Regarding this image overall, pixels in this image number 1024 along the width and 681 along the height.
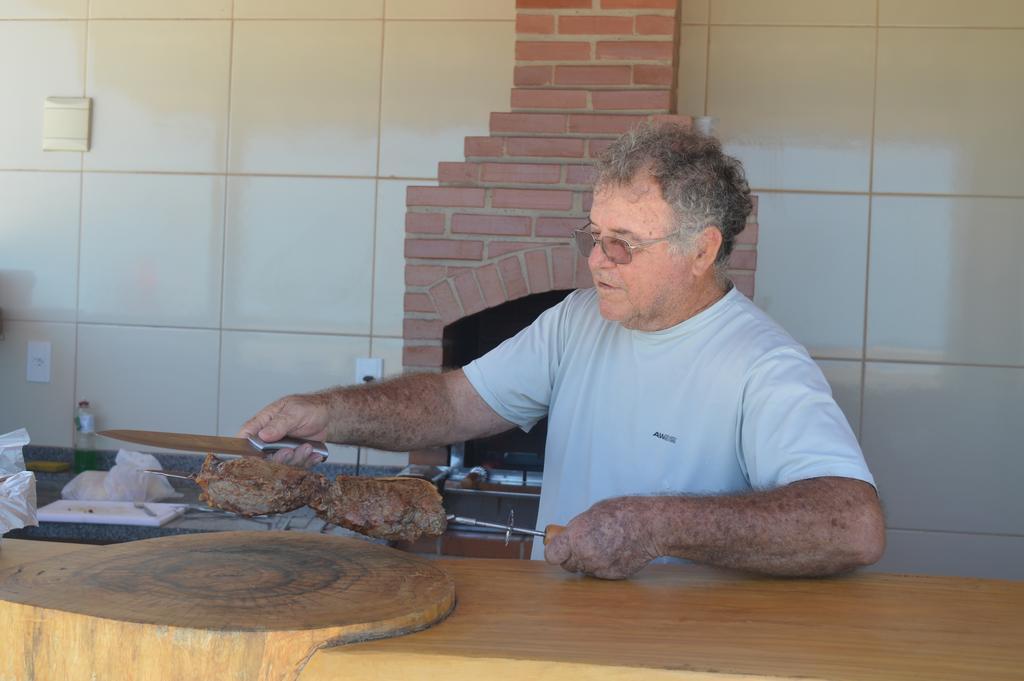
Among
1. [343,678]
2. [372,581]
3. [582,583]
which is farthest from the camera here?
[582,583]

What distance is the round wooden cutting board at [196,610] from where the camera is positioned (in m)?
1.40

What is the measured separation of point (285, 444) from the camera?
2285 mm

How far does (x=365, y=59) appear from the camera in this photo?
13.9 ft

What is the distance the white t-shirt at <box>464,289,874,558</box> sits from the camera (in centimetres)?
207

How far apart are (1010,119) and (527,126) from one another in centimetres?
183

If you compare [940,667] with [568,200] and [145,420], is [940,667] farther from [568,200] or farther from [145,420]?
[145,420]

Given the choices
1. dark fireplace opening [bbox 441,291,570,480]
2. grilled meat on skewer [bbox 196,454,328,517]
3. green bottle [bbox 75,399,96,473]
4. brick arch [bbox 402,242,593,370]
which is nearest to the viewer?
grilled meat on skewer [bbox 196,454,328,517]

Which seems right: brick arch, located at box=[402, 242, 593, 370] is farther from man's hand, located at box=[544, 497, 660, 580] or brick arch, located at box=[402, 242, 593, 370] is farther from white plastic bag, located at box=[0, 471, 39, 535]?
white plastic bag, located at box=[0, 471, 39, 535]

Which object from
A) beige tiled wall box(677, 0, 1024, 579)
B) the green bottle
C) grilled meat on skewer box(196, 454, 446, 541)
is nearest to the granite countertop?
the green bottle

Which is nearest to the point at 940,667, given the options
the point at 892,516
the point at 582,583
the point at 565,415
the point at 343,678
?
the point at 582,583

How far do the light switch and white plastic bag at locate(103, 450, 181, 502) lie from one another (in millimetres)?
1375

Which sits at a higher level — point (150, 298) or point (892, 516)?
point (150, 298)

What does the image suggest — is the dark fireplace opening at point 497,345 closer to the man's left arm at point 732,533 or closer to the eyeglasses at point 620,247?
the eyeglasses at point 620,247

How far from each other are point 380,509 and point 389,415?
519 mm
